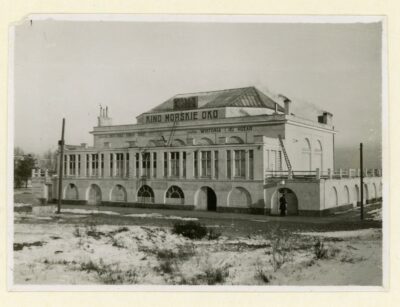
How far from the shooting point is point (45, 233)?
12.6 m

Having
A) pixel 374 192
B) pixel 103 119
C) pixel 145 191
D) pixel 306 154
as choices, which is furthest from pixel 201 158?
pixel 374 192

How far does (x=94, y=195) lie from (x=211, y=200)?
4.23 m

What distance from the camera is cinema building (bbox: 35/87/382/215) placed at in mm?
14203

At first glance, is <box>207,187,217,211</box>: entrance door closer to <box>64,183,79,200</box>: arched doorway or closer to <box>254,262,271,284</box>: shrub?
<box>254,262,271,284</box>: shrub

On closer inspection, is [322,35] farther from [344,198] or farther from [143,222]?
[143,222]

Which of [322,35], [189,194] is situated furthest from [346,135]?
[189,194]

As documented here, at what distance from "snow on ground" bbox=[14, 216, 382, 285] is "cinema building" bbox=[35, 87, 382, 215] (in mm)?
2052

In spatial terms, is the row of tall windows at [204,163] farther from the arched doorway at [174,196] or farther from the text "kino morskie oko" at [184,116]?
the text "kino morskie oko" at [184,116]

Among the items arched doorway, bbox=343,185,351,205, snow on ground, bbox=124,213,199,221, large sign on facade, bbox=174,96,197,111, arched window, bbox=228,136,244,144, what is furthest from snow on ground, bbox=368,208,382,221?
large sign on facade, bbox=174,96,197,111

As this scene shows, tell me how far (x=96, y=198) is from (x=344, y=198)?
8631mm

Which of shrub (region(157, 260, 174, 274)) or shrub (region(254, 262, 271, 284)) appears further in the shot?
shrub (region(157, 260, 174, 274))

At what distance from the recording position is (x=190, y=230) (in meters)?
12.4

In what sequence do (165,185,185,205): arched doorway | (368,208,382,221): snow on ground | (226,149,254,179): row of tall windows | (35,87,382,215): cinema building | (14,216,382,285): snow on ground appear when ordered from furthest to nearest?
1. (165,185,185,205): arched doorway
2. (226,149,254,179): row of tall windows
3. (35,87,382,215): cinema building
4. (368,208,382,221): snow on ground
5. (14,216,382,285): snow on ground

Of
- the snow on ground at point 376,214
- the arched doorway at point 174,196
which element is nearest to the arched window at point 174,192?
the arched doorway at point 174,196
